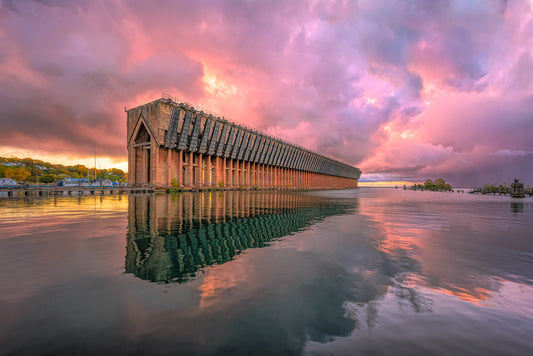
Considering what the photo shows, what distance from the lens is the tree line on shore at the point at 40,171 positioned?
98750mm

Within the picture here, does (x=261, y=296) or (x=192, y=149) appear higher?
(x=192, y=149)

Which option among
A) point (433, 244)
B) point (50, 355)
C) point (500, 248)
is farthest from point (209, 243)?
point (500, 248)

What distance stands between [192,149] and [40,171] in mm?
122139

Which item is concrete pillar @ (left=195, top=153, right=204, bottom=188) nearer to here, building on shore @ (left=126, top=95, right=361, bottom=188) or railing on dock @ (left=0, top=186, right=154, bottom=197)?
building on shore @ (left=126, top=95, right=361, bottom=188)

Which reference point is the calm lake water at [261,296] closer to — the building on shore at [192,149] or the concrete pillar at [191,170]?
the building on shore at [192,149]

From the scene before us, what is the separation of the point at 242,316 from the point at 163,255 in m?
4.05

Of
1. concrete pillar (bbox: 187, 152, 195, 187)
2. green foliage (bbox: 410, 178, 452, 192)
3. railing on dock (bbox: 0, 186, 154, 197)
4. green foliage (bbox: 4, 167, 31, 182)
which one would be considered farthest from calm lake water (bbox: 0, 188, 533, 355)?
green foliage (bbox: 410, 178, 452, 192)

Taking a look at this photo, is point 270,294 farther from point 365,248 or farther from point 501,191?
point 501,191

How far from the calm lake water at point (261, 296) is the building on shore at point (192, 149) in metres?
43.2

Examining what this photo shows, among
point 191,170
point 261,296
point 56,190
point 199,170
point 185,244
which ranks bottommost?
point 261,296

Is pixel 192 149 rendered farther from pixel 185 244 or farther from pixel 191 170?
pixel 185 244

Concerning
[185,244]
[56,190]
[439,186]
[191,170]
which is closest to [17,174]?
[56,190]

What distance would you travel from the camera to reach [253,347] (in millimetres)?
2994

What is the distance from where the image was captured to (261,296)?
4.50 meters
